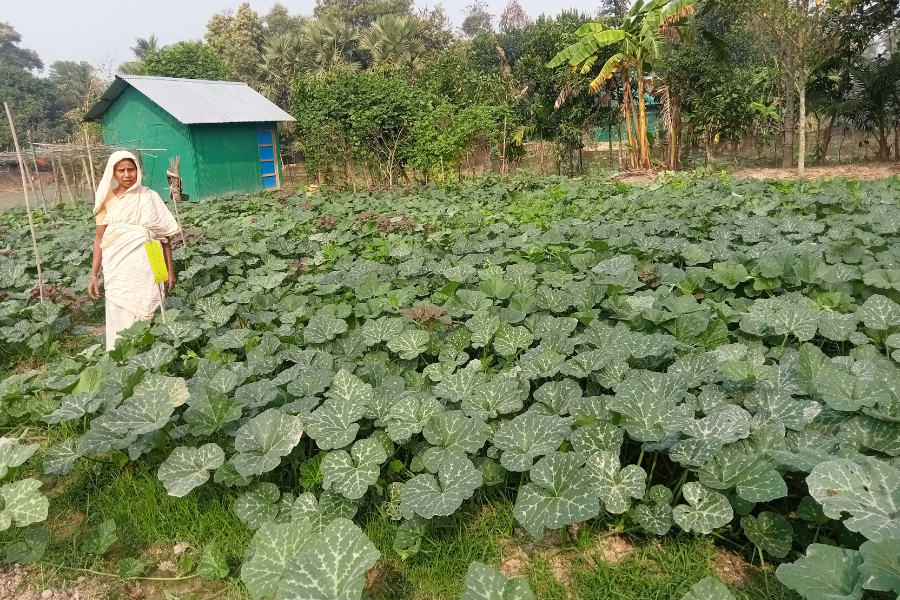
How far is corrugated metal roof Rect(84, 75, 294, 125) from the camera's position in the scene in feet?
54.1

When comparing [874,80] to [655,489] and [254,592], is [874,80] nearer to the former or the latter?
[655,489]

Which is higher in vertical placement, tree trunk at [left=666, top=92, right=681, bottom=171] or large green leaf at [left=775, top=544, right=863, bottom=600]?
tree trunk at [left=666, top=92, right=681, bottom=171]

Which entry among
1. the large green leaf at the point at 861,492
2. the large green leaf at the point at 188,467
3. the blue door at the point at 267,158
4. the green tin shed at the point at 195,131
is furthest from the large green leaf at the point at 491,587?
A: the blue door at the point at 267,158

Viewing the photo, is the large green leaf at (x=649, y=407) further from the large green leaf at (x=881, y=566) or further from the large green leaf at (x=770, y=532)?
the large green leaf at (x=881, y=566)

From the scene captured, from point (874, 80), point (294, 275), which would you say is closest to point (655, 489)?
point (294, 275)

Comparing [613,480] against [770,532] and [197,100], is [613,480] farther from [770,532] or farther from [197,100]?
[197,100]

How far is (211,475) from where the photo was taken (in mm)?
2965

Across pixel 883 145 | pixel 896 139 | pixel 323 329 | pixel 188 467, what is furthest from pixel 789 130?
pixel 188 467

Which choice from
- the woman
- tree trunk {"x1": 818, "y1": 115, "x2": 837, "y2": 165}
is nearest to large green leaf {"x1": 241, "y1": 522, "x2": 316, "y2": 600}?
the woman

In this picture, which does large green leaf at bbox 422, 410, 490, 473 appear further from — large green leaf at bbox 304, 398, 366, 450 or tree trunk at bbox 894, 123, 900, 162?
tree trunk at bbox 894, 123, 900, 162

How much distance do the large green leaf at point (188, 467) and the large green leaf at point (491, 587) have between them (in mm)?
1335

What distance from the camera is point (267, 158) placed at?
61.8 ft

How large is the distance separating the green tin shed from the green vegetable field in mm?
12870

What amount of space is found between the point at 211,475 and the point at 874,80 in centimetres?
1842
